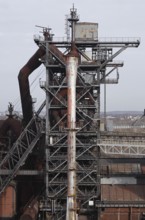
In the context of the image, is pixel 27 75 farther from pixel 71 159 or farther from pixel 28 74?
pixel 71 159

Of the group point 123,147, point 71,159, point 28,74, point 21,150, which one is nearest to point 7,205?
point 21,150

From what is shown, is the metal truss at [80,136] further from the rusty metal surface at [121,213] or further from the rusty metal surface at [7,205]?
the rusty metal surface at [7,205]

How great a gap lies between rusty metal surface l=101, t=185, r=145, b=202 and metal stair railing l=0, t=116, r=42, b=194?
7.04 meters

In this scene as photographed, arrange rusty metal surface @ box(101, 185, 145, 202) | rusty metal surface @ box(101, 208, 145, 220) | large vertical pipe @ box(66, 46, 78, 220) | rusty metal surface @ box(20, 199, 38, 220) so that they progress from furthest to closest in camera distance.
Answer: rusty metal surface @ box(101, 185, 145, 202), rusty metal surface @ box(101, 208, 145, 220), rusty metal surface @ box(20, 199, 38, 220), large vertical pipe @ box(66, 46, 78, 220)

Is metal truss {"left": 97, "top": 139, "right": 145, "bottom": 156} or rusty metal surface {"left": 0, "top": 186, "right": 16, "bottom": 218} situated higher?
metal truss {"left": 97, "top": 139, "right": 145, "bottom": 156}

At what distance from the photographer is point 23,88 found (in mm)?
44094

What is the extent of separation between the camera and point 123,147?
4822cm

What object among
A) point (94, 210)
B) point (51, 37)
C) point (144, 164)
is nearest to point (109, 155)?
point (144, 164)

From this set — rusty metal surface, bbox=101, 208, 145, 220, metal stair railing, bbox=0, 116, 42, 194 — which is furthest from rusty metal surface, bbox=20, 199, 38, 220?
rusty metal surface, bbox=101, 208, 145, 220

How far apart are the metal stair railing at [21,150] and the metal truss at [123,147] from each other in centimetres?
710

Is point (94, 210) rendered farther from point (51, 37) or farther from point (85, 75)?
point (51, 37)

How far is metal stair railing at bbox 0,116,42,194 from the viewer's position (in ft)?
139

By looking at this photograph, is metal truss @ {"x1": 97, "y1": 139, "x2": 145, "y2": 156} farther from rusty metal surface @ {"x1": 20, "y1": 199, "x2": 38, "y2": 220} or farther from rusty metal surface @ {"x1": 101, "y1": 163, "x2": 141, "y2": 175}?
rusty metal surface @ {"x1": 20, "y1": 199, "x2": 38, "y2": 220}

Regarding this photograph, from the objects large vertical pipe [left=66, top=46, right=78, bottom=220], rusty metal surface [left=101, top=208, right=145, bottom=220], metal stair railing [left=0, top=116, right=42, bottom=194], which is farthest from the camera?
metal stair railing [left=0, top=116, right=42, bottom=194]
